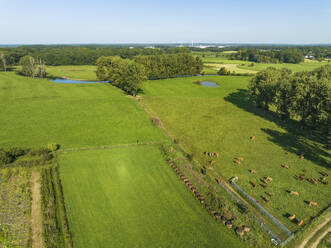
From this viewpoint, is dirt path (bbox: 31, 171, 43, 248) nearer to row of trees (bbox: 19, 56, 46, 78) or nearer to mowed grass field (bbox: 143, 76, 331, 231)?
mowed grass field (bbox: 143, 76, 331, 231)

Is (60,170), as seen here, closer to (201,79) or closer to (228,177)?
(228,177)

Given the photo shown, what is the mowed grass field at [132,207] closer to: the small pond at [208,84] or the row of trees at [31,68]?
the small pond at [208,84]

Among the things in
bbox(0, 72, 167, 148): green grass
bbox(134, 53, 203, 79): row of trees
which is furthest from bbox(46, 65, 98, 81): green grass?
bbox(0, 72, 167, 148): green grass

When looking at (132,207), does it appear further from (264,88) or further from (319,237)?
(264,88)

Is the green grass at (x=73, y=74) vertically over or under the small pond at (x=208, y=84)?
over

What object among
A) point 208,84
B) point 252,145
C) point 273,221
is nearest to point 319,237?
point 273,221

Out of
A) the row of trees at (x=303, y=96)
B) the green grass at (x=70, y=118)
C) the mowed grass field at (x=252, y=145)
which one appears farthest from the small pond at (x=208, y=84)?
the green grass at (x=70, y=118)

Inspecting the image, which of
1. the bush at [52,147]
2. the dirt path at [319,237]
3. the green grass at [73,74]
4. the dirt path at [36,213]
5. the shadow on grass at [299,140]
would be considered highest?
the green grass at [73,74]
